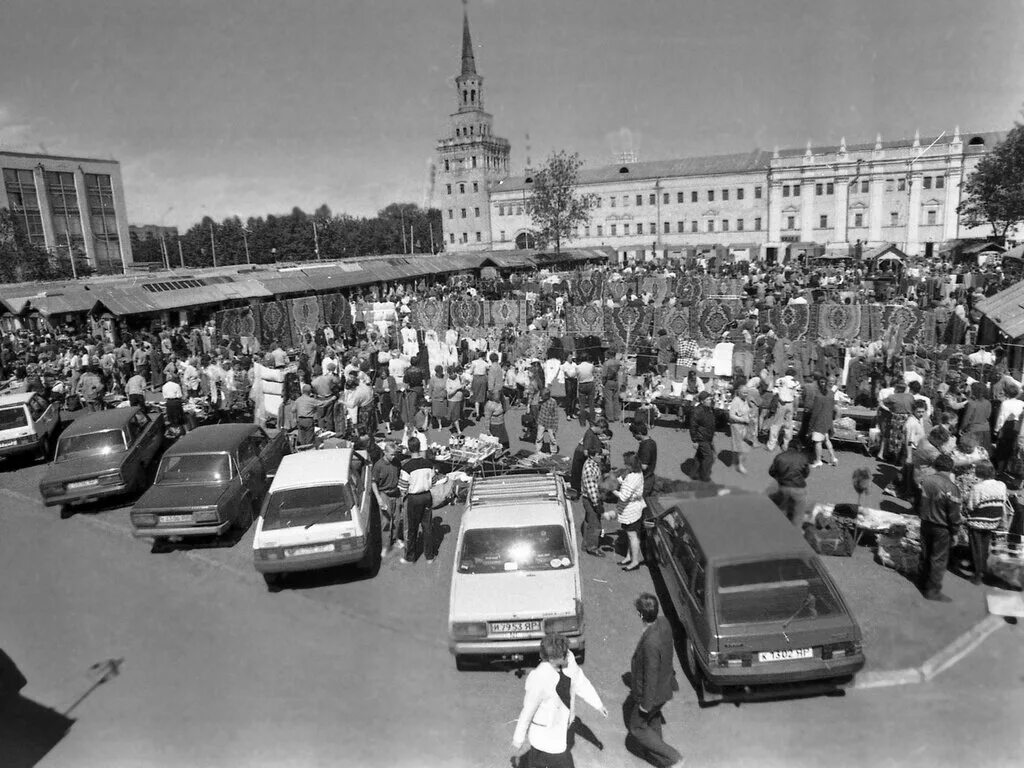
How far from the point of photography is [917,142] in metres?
67.4

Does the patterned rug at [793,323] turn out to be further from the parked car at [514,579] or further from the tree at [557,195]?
the tree at [557,195]

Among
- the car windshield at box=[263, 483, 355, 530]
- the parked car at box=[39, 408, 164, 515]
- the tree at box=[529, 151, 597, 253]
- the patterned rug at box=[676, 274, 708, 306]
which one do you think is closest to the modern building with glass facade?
the parked car at box=[39, 408, 164, 515]

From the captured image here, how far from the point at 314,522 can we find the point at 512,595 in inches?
119

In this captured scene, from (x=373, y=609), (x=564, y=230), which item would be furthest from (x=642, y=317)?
(x=564, y=230)

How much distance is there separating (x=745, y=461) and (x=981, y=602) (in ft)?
13.6

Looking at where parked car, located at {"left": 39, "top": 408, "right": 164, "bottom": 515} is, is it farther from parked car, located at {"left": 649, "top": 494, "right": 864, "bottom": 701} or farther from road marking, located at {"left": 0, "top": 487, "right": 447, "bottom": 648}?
parked car, located at {"left": 649, "top": 494, "right": 864, "bottom": 701}

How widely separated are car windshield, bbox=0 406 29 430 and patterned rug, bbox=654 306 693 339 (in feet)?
51.7

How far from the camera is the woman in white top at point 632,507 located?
8148 mm

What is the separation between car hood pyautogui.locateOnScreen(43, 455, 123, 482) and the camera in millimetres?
10898

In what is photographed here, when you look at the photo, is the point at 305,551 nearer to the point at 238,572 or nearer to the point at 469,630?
the point at 238,572

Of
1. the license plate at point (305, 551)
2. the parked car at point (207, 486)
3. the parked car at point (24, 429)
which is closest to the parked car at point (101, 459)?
the parked car at point (207, 486)

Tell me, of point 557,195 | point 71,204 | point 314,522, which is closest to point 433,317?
point 314,522

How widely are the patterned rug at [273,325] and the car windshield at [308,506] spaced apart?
16952 millimetres

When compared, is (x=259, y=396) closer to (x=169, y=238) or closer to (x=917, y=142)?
(x=169, y=238)
